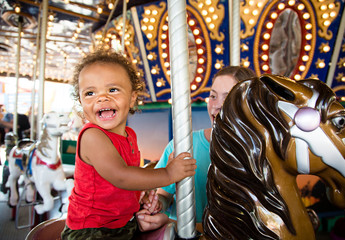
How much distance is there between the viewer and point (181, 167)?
0.66 meters

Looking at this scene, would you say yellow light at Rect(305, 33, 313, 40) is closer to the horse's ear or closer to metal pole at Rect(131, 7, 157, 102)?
metal pole at Rect(131, 7, 157, 102)

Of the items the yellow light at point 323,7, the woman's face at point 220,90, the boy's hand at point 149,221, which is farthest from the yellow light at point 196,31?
the boy's hand at point 149,221

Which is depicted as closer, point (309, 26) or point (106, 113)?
point (106, 113)

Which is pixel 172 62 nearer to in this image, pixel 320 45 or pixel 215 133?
pixel 215 133

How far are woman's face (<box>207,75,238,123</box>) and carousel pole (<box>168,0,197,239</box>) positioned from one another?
0.46m

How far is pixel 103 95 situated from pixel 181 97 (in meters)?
0.29

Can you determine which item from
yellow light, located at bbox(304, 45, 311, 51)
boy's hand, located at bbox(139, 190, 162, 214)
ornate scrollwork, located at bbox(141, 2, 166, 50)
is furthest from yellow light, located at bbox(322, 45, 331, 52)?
boy's hand, located at bbox(139, 190, 162, 214)

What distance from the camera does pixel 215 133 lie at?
0.65 meters

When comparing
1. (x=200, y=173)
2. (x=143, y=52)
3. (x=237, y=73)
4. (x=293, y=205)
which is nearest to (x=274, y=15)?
(x=143, y=52)

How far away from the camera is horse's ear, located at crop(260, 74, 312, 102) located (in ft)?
1.91

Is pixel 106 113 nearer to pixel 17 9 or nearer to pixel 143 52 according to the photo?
pixel 143 52

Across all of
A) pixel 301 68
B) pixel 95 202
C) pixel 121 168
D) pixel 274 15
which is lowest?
pixel 95 202

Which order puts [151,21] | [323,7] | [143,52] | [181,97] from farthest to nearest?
1. [143,52]
2. [151,21]
3. [323,7]
4. [181,97]

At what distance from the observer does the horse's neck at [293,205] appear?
0.59m
